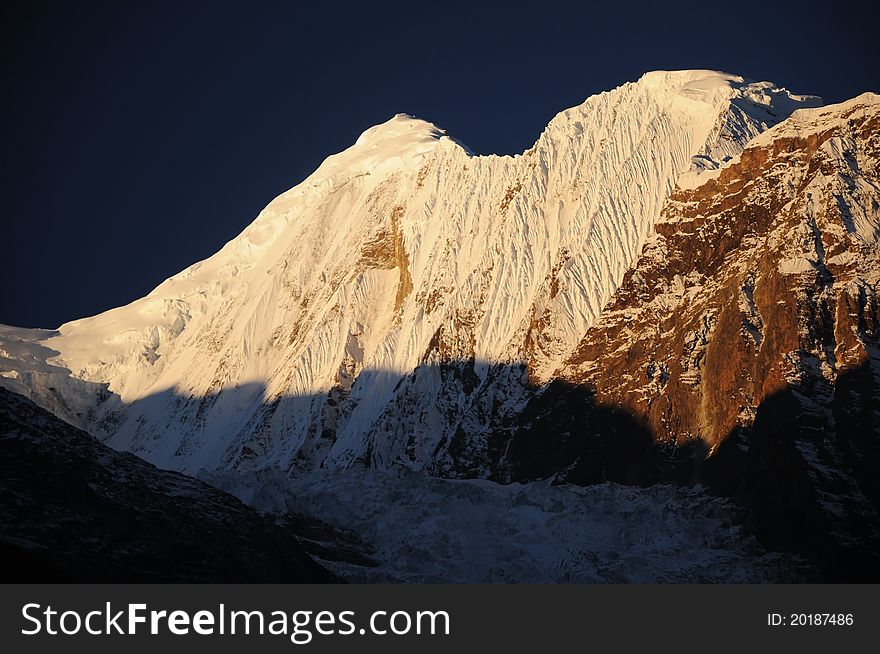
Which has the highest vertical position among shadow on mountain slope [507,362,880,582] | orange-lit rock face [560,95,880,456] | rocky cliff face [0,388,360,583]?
orange-lit rock face [560,95,880,456]

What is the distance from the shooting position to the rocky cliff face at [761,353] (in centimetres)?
13925

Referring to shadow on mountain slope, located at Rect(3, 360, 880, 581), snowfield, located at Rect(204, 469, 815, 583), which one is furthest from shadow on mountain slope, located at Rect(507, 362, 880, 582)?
snowfield, located at Rect(204, 469, 815, 583)

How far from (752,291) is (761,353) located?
21.9 ft

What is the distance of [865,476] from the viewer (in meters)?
137

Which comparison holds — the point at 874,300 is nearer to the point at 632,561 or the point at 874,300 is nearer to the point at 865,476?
the point at 865,476

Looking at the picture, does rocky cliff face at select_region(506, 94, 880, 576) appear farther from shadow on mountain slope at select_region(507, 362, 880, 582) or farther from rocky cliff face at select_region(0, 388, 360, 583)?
rocky cliff face at select_region(0, 388, 360, 583)

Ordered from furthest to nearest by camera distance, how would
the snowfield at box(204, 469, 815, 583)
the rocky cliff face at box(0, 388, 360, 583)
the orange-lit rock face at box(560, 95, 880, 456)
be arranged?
the orange-lit rock face at box(560, 95, 880, 456) → the snowfield at box(204, 469, 815, 583) → the rocky cliff face at box(0, 388, 360, 583)

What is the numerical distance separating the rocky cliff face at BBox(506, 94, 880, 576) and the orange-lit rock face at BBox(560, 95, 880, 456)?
150 mm

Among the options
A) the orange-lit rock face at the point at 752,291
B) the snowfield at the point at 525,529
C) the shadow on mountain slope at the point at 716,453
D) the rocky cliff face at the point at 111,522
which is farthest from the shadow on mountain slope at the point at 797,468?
the rocky cliff face at the point at 111,522

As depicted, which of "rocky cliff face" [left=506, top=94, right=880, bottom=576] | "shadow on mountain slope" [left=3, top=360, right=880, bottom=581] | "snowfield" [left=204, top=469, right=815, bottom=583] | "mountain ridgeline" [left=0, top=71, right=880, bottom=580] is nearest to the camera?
"snowfield" [left=204, top=469, right=815, bottom=583]

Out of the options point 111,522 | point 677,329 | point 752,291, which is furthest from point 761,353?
point 111,522

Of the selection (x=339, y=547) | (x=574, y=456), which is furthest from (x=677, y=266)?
(x=339, y=547)

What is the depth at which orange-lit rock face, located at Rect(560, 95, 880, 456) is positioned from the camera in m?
149

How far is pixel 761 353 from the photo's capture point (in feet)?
496
